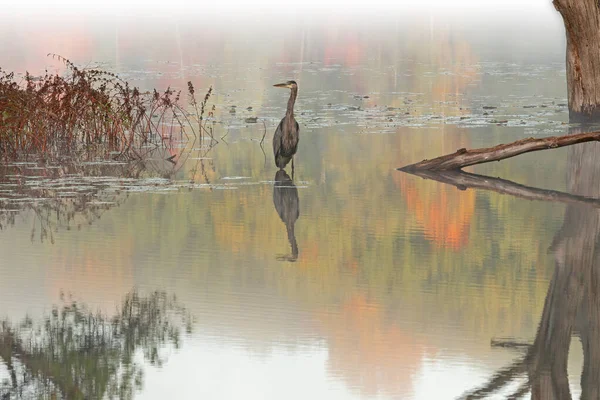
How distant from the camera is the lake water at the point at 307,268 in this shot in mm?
6766

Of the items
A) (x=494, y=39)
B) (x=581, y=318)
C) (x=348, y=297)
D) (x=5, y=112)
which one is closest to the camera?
(x=581, y=318)

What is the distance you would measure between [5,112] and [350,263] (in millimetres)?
6294

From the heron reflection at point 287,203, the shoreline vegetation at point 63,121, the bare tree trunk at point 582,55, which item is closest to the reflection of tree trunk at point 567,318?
the heron reflection at point 287,203

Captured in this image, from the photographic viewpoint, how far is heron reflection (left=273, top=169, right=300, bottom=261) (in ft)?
34.2

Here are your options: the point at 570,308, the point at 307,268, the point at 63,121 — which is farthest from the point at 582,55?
the point at 570,308

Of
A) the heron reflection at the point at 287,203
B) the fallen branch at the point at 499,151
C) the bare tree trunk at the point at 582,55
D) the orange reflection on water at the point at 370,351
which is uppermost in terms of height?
the bare tree trunk at the point at 582,55

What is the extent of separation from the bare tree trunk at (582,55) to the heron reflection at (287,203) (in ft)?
15.7

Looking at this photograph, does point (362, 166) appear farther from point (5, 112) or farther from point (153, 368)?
point (153, 368)

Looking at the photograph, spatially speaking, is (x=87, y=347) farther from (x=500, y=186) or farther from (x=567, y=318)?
(x=500, y=186)

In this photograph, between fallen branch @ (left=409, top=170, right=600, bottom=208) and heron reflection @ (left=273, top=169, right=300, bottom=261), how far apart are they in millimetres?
1405

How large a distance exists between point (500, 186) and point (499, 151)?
Answer: 1.20 ft

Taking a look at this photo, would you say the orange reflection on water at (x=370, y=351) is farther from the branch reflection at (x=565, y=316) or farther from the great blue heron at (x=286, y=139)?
the great blue heron at (x=286, y=139)

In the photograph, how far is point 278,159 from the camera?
1465cm

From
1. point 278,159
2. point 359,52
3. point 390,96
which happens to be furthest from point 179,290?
point 359,52
